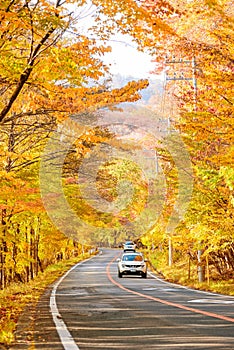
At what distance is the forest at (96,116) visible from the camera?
952 cm

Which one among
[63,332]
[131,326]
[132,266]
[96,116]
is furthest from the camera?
[132,266]

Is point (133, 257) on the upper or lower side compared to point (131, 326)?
upper

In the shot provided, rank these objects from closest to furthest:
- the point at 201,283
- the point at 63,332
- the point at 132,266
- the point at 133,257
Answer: the point at 63,332
the point at 201,283
the point at 132,266
the point at 133,257

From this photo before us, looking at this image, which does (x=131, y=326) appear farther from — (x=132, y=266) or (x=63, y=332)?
(x=132, y=266)

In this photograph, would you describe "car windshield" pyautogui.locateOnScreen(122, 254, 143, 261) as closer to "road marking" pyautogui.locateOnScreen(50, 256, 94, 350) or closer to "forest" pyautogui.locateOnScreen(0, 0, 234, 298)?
"forest" pyautogui.locateOnScreen(0, 0, 234, 298)

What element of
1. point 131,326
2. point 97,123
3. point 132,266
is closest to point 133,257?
point 132,266

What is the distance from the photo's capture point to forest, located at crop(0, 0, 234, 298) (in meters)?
9.52

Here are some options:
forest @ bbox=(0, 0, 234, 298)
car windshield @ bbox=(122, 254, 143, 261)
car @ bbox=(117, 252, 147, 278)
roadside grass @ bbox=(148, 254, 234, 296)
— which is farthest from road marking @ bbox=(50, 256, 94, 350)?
car windshield @ bbox=(122, 254, 143, 261)

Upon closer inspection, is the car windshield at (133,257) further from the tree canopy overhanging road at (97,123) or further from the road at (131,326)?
the road at (131,326)

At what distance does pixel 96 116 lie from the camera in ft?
57.0

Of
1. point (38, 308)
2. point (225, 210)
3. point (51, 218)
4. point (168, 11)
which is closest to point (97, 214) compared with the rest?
point (51, 218)

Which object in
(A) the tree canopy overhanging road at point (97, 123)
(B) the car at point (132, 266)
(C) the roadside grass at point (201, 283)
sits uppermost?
(A) the tree canopy overhanging road at point (97, 123)

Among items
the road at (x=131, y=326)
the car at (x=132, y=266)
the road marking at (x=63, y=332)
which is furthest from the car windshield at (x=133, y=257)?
the road marking at (x=63, y=332)

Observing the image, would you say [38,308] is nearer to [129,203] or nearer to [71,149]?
[71,149]
